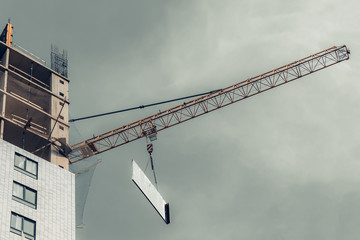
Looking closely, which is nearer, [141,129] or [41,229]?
[41,229]

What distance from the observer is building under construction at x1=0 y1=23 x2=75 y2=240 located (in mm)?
79500

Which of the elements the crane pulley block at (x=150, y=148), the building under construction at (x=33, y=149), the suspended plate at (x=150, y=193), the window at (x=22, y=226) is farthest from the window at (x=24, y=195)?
the crane pulley block at (x=150, y=148)

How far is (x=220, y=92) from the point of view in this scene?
120188 millimetres

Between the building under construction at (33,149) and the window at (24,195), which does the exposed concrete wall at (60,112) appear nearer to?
the building under construction at (33,149)

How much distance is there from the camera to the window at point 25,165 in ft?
274

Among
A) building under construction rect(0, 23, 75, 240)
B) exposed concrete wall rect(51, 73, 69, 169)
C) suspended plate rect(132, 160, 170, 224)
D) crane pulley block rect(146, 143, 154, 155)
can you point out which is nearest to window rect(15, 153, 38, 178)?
building under construction rect(0, 23, 75, 240)

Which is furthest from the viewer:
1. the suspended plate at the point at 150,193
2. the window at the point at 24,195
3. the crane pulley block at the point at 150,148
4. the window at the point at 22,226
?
the crane pulley block at the point at 150,148

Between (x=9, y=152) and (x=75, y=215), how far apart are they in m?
11.9

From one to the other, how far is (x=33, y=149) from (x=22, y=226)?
18.7 metres

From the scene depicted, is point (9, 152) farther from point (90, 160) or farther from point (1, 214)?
point (90, 160)

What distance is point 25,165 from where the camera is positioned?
3317 inches

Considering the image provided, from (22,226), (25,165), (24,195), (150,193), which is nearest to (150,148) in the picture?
(25,165)

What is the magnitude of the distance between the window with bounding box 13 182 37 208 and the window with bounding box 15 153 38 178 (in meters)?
2.34

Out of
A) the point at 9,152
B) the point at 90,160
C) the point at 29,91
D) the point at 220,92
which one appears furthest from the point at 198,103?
the point at 9,152
